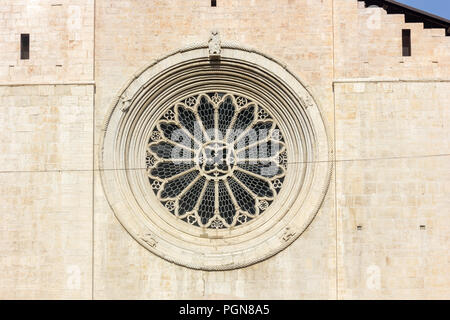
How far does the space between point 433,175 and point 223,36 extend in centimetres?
543

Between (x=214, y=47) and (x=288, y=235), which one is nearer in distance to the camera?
(x=288, y=235)

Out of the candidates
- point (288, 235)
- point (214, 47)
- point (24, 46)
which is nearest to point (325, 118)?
point (288, 235)

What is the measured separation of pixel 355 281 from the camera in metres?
31.5

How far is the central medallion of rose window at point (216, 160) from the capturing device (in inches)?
1282

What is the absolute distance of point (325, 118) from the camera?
32.2 meters

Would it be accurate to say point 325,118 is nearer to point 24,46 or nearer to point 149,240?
point 149,240

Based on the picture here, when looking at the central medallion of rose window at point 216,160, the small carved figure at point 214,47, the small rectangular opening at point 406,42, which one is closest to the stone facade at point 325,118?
the small rectangular opening at point 406,42

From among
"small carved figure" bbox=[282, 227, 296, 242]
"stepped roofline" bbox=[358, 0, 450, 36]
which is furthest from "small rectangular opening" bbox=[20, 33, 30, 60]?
"stepped roofline" bbox=[358, 0, 450, 36]

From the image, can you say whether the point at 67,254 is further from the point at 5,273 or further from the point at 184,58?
the point at 184,58

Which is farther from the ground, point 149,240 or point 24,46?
point 24,46

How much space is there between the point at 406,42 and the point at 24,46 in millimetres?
8336

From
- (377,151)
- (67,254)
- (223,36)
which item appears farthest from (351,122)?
(67,254)

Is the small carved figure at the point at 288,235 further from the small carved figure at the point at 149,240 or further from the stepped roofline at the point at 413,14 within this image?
the stepped roofline at the point at 413,14

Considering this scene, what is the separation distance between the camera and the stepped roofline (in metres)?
32.3
